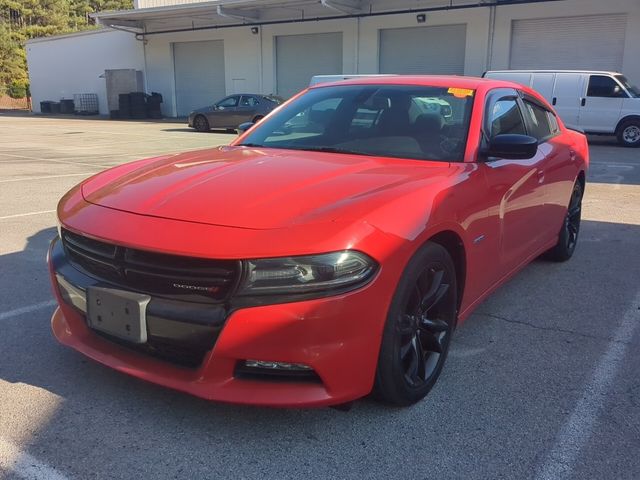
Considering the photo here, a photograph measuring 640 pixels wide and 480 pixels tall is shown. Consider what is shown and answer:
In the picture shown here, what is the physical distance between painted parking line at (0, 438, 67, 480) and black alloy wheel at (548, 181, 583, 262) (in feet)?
13.9

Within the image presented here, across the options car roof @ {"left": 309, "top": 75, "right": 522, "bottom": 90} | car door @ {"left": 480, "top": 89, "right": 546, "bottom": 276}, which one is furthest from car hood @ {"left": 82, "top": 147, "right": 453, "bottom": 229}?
car roof @ {"left": 309, "top": 75, "right": 522, "bottom": 90}

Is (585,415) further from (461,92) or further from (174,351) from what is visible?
(461,92)

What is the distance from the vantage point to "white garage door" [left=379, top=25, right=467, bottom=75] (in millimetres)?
22797

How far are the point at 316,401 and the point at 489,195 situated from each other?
1.61 metres

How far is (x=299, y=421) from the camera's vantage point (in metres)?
2.69

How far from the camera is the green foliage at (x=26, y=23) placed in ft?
165

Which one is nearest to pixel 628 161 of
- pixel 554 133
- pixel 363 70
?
pixel 554 133

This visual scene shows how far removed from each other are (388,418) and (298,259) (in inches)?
36.6

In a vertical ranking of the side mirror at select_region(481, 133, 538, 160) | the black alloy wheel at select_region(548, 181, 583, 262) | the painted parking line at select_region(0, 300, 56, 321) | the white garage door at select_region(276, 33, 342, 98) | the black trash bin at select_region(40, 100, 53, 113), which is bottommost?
the black trash bin at select_region(40, 100, 53, 113)

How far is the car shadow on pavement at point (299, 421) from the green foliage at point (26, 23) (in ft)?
164

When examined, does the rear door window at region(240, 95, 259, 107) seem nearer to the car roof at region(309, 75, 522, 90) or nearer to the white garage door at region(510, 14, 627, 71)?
the white garage door at region(510, 14, 627, 71)

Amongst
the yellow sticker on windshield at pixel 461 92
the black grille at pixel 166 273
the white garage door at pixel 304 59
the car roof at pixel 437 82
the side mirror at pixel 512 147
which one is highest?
the white garage door at pixel 304 59

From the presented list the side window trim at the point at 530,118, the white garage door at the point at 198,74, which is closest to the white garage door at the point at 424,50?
the white garage door at the point at 198,74

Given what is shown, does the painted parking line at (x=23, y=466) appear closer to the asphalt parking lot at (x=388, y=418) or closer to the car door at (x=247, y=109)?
the asphalt parking lot at (x=388, y=418)
